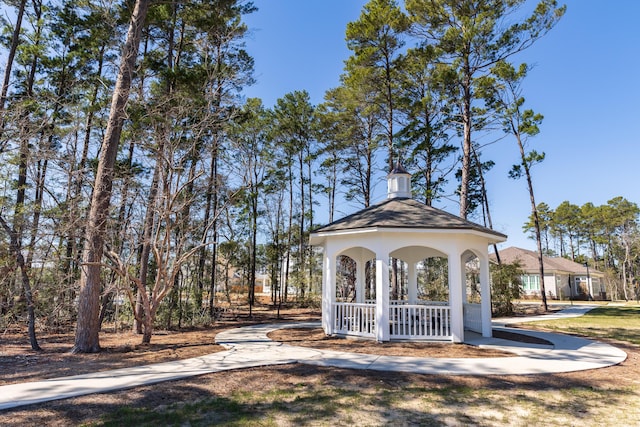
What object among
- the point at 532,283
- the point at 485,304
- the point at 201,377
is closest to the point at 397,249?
the point at 485,304

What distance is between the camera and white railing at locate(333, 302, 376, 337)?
9586 millimetres

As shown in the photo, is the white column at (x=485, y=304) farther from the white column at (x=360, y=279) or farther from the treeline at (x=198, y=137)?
the treeline at (x=198, y=137)

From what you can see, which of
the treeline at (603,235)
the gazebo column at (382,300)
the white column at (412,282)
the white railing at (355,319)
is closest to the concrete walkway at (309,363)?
the gazebo column at (382,300)

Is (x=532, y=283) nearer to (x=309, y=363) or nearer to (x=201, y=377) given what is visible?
(x=309, y=363)

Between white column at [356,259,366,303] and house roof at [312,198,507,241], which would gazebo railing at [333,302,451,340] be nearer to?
white column at [356,259,366,303]

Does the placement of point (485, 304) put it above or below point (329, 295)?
below

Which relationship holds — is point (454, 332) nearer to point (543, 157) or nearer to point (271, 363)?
point (271, 363)

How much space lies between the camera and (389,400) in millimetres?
4676

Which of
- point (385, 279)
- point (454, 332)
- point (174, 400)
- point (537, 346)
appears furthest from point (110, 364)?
point (537, 346)

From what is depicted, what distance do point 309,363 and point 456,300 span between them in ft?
14.9

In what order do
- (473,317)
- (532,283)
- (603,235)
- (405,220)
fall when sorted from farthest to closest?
(603,235)
(532,283)
(473,317)
(405,220)

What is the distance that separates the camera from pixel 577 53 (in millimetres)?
13281

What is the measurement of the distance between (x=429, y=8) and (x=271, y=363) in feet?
54.6

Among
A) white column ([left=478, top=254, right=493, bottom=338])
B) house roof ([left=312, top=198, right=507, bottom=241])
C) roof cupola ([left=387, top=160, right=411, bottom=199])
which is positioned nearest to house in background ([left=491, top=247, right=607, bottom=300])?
roof cupola ([left=387, top=160, right=411, bottom=199])
